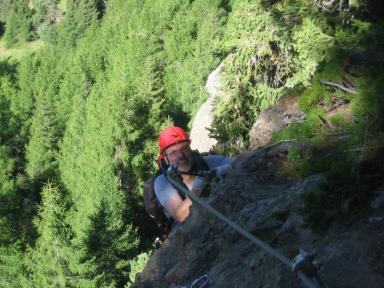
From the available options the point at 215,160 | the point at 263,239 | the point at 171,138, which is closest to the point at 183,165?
the point at 171,138

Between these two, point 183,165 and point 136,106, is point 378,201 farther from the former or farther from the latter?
point 136,106

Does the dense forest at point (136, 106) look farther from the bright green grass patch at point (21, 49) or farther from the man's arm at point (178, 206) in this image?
the bright green grass patch at point (21, 49)

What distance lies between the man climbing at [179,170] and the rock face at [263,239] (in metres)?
0.15

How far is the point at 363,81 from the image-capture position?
451 cm

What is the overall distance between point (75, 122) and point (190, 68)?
9685 mm

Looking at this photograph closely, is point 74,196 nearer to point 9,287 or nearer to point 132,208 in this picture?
point 132,208

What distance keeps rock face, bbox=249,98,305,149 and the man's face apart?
1.30m

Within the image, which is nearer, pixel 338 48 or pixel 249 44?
pixel 338 48

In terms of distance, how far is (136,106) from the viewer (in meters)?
32.7

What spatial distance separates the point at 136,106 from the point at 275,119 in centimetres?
2622

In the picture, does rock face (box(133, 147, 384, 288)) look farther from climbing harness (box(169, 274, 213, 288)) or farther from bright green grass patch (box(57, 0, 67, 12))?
bright green grass patch (box(57, 0, 67, 12))

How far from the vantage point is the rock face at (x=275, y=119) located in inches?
264

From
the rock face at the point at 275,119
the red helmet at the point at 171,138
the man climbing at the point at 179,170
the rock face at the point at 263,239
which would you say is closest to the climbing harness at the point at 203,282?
the rock face at the point at 263,239

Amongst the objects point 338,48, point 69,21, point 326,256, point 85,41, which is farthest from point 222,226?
point 69,21
